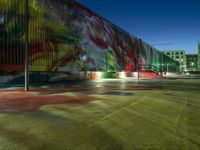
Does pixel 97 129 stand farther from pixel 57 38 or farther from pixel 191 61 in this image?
pixel 191 61

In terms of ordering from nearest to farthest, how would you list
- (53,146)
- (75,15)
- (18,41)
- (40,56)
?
(53,146) → (18,41) → (40,56) → (75,15)

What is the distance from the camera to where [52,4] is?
80.9 ft

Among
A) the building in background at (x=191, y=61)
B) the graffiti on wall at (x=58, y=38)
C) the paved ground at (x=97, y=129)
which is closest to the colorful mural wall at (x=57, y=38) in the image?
the graffiti on wall at (x=58, y=38)

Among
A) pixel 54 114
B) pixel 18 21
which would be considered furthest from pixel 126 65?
pixel 54 114

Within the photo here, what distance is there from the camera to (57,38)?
25.2m

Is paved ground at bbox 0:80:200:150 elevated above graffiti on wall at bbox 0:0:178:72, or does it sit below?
below

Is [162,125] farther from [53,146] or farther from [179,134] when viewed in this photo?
[53,146]

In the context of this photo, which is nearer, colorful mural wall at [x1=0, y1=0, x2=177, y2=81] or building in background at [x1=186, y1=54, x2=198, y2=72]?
colorful mural wall at [x1=0, y1=0, x2=177, y2=81]

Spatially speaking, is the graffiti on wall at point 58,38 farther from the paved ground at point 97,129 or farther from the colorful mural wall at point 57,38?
the paved ground at point 97,129

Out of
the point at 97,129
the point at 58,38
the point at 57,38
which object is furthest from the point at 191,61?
the point at 97,129

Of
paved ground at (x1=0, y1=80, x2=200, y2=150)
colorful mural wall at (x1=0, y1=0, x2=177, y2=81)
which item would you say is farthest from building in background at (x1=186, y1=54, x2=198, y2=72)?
paved ground at (x1=0, y1=80, x2=200, y2=150)

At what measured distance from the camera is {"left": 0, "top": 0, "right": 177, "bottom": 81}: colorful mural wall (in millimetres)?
19719

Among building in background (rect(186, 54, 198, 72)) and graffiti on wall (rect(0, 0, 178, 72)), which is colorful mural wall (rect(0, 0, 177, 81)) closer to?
graffiti on wall (rect(0, 0, 178, 72))

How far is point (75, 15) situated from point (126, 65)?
66.2ft
